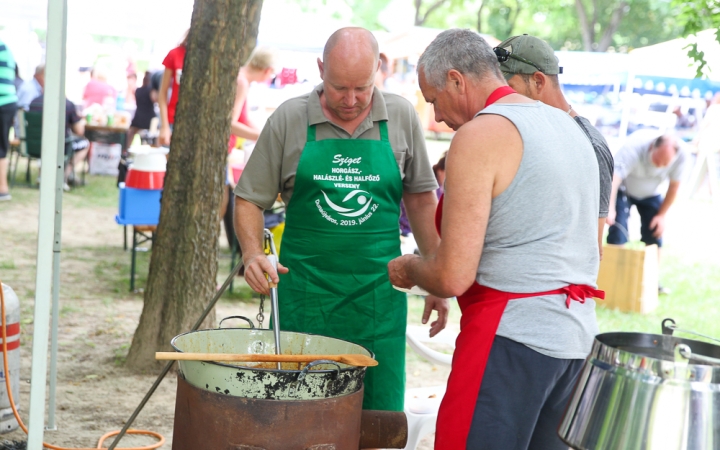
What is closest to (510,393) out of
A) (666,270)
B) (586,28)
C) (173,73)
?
(173,73)

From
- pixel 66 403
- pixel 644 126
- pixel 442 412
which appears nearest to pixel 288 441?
pixel 442 412

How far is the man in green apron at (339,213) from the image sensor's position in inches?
107

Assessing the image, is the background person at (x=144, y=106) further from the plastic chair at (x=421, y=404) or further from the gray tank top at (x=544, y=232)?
the gray tank top at (x=544, y=232)

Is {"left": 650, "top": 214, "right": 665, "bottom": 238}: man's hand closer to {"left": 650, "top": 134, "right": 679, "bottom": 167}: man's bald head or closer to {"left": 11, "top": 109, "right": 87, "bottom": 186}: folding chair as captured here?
{"left": 650, "top": 134, "right": 679, "bottom": 167}: man's bald head

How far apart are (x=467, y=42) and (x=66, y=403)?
3274 millimetres

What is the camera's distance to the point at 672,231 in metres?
12.1

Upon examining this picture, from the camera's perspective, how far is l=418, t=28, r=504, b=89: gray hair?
2.03m

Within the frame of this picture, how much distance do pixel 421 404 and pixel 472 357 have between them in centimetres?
162

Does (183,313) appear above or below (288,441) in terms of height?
below

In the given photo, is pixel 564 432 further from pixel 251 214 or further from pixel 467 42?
pixel 251 214

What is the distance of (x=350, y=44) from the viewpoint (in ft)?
8.46

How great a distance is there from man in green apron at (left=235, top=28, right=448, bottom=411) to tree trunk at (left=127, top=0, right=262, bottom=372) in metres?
1.81

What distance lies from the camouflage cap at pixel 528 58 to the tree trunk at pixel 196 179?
2220 mm

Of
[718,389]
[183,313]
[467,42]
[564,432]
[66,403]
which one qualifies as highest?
[467,42]
